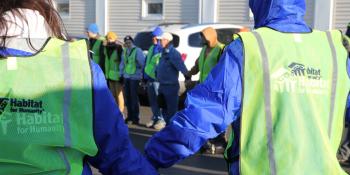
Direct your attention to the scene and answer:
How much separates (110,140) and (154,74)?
8.24 metres

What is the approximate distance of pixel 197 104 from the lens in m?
2.54

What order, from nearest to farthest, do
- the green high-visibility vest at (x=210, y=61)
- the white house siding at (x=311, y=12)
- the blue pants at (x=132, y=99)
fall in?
the green high-visibility vest at (x=210, y=61) → the blue pants at (x=132, y=99) → the white house siding at (x=311, y=12)

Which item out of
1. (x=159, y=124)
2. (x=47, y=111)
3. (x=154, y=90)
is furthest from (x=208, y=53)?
(x=47, y=111)

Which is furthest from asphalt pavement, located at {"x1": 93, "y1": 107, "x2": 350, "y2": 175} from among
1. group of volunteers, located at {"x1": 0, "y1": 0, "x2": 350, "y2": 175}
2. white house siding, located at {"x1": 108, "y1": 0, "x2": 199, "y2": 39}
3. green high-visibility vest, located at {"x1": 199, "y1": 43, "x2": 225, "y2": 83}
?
white house siding, located at {"x1": 108, "y1": 0, "x2": 199, "y2": 39}

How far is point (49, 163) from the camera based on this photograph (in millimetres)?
2098

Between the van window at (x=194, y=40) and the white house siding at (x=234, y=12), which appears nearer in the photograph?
the van window at (x=194, y=40)

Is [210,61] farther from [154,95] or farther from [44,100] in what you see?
[44,100]

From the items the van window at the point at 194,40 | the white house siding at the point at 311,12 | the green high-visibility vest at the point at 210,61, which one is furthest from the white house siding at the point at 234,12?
the green high-visibility vest at the point at 210,61

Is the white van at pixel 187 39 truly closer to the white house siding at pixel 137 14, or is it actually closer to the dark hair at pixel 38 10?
the white house siding at pixel 137 14

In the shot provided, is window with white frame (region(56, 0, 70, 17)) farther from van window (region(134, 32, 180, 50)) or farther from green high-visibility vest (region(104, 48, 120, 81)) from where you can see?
green high-visibility vest (region(104, 48, 120, 81))

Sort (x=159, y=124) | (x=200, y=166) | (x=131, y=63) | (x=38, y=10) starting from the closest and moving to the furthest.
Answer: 1. (x=38, y=10)
2. (x=200, y=166)
3. (x=159, y=124)
4. (x=131, y=63)

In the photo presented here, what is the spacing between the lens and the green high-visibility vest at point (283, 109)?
2.58 m

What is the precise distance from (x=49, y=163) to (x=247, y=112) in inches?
35.1

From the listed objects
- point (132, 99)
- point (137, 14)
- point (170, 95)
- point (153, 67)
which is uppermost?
point (137, 14)
